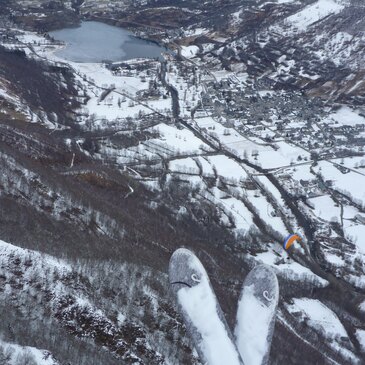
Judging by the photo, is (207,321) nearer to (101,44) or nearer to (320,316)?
(320,316)

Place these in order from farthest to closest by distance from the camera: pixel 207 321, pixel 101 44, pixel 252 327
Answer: pixel 101 44 → pixel 252 327 → pixel 207 321

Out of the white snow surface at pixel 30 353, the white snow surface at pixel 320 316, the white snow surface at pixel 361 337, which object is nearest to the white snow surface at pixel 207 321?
the white snow surface at pixel 30 353

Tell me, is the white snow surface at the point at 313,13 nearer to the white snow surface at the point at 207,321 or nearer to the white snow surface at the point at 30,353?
the white snow surface at the point at 207,321

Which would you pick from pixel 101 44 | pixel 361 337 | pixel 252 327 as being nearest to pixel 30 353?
pixel 252 327

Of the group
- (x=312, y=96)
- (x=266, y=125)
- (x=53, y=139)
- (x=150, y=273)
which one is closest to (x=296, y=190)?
(x=266, y=125)

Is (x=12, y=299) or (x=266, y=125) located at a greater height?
(x=12, y=299)

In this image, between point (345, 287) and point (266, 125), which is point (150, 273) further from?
point (266, 125)
